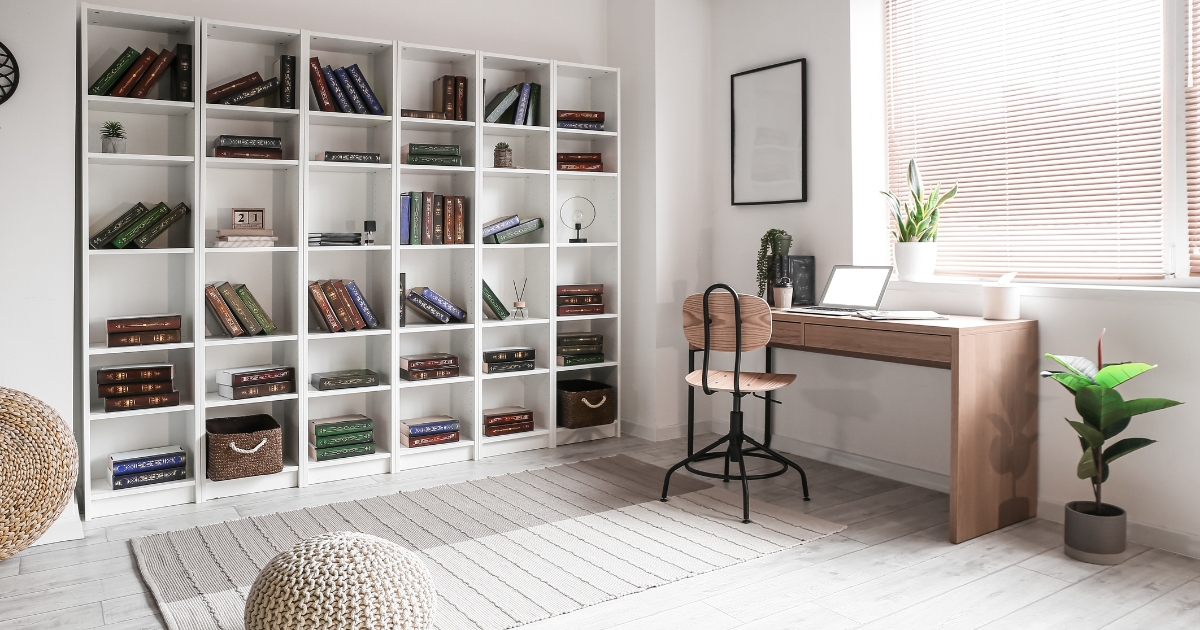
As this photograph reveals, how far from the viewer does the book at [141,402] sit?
3438 millimetres

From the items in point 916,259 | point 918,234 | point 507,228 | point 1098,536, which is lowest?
point 1098,536

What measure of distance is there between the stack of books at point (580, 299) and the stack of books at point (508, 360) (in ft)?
0.97

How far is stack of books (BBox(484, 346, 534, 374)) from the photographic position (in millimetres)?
4422

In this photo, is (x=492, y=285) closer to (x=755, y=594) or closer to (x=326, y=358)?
(x=326, y=358)

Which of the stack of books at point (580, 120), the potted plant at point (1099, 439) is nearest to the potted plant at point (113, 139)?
the stack of books at point (580, 120)

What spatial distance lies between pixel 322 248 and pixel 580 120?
159 centimetres

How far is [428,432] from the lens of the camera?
4207 mm

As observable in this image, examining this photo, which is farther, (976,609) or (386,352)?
(386,352)

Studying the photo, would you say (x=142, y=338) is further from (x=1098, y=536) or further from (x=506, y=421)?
(x=1098, y=536)

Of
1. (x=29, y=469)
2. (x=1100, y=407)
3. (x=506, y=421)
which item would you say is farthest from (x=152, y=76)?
(x=1100, y=407)

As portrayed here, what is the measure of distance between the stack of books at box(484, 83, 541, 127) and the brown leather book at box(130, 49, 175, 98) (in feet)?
4.83

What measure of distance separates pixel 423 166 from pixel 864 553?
262 cm

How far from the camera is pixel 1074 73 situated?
3391mm

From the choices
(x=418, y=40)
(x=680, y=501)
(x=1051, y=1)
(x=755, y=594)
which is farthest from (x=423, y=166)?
(x=1051, y=1)
